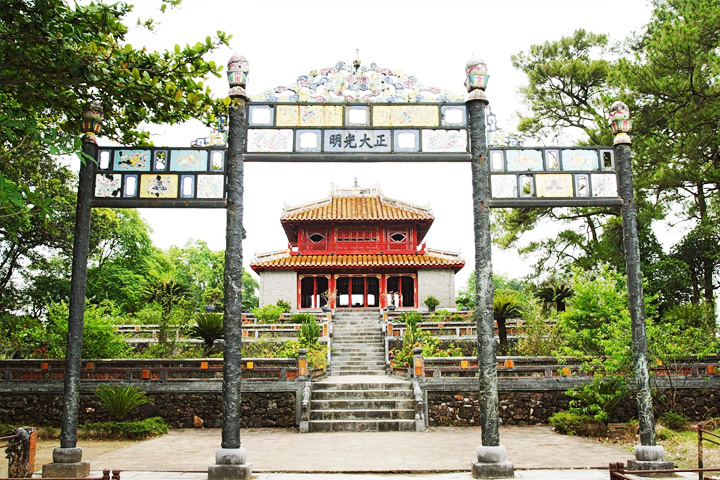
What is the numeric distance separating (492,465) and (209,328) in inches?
435

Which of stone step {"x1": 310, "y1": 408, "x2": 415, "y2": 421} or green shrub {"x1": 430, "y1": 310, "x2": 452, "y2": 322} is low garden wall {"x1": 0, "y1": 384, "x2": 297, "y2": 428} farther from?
green shrub {"x1": 430, "y1": 310, "x2": 452, "y2": 322}

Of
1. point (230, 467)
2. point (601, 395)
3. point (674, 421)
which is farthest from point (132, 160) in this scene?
point (674, 421)

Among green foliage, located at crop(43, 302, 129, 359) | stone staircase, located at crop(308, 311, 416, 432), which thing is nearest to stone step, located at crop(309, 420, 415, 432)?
stone staircase, located at crop(308, 311, 416, 432)

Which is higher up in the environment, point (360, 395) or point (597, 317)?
point (597, 317)

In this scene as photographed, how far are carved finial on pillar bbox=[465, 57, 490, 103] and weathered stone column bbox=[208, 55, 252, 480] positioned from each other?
110 inches

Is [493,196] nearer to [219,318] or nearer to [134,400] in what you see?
[134,400]

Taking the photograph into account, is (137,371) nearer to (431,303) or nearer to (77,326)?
(77,326)

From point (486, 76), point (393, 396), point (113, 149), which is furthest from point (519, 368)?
point (113, 149)

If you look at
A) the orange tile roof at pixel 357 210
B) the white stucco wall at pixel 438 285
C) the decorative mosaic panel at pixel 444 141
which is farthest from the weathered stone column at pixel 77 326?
the white stucco wall at pixel 438 285

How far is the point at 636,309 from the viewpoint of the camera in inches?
273

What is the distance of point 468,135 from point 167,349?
11785 mm

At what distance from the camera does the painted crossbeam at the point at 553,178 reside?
707 cm

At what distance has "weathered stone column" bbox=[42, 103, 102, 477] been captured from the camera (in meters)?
6.42

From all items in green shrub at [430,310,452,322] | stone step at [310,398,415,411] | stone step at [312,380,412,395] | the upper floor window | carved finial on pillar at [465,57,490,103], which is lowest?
stone step at [310,398,415,411]
